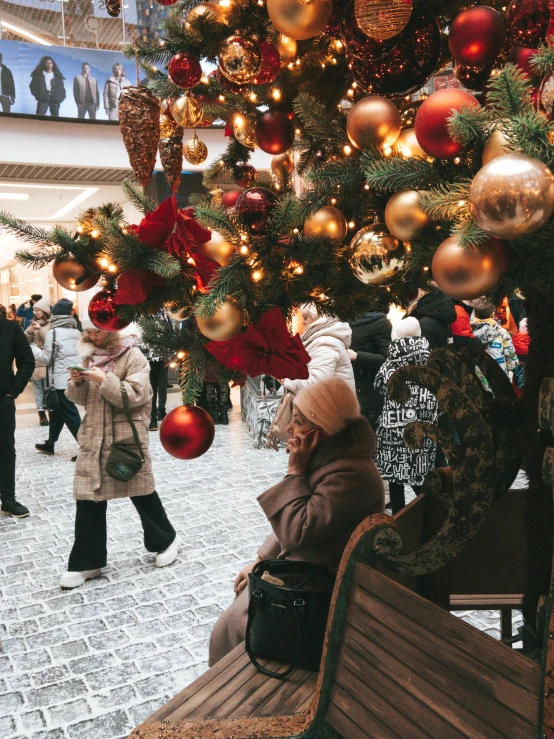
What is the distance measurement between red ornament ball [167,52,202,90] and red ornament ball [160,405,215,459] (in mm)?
995

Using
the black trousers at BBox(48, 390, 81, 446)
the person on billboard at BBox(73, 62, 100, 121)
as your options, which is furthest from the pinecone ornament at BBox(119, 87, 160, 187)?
the person on billboard at BBox(73, 62, 100, 121)

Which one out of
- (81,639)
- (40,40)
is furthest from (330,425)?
(40,40)

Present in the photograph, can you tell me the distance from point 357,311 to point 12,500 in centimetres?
489

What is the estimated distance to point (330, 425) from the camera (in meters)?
2.62

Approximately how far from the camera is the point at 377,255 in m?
1.41

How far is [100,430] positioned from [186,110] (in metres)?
2.73

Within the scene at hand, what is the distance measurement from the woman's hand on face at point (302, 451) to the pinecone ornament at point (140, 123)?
4.13 feet

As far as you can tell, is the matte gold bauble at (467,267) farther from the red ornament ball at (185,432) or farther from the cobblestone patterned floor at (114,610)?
the cobblestone patterned floor at (114,610)

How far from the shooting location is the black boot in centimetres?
583

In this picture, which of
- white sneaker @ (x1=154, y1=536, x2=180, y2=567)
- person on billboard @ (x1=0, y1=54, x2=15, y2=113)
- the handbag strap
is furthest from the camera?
person on billboard @ (x1=0, y1=54, x2=15, y2=113)

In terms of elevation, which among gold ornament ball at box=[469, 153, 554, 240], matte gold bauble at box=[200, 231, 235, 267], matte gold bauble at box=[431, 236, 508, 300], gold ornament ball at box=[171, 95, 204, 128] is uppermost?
gold ornament ball at box=[171, 95, 204, 128]

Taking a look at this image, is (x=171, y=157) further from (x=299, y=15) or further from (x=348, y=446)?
(x=348, y=446)

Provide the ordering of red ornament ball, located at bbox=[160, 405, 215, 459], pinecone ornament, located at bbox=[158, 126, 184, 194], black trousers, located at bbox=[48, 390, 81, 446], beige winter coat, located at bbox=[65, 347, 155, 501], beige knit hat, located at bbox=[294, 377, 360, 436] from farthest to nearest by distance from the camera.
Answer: black trousers, located at bbox=[48, 390, 81, 446] < beige winter coat, located at bbox=[65, 347, 155, 501] < beige knit hat, located at bbox=[294, 377, 360, 436] < pinecone ornament, located at bbox=[158, 126, 184, 194] < red ornament ball, located at bbox=[160, 405, 215, 459]

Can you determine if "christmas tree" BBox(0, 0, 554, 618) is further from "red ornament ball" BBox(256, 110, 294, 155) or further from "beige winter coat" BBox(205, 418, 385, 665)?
"beige winter coat" BBox(205, 418, 385, 665)
